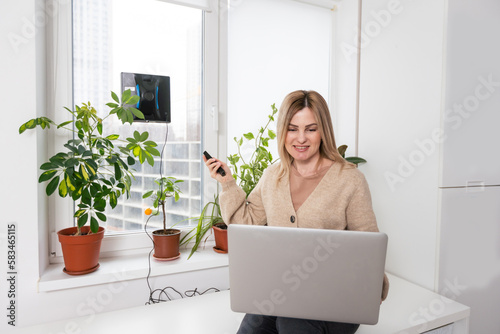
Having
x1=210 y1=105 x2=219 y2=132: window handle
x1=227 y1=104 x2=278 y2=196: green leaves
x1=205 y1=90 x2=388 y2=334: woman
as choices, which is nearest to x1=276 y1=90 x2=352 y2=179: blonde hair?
x1=205 y1=90 x2=388 y2=334: woman

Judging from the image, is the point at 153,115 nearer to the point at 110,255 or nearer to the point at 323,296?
the point at 110,255

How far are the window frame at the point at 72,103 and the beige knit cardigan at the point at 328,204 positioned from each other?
22.1 inches

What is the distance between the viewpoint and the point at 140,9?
1.71 meters

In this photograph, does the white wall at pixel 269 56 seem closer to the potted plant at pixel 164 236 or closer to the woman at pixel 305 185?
the potted plant at pixel 164 236

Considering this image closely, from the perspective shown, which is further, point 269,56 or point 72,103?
point 269,56

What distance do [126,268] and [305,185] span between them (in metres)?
0.93

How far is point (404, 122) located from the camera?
171 centimetres

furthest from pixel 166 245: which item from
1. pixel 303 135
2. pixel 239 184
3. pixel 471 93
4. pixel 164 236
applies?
pixel 471 93

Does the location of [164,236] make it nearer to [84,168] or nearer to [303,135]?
[84,168]

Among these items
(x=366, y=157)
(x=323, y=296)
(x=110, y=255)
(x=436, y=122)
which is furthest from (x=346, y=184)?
(x=110, y=255)

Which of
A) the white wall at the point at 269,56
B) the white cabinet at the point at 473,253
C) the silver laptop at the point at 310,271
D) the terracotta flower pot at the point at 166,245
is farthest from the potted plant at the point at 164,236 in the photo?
the white cabinet at the point at 473,253

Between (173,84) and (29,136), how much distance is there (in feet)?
2.46

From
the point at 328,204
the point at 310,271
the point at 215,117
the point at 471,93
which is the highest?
the point at 471,93

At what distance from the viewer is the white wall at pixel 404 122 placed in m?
1.56
